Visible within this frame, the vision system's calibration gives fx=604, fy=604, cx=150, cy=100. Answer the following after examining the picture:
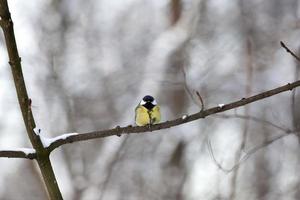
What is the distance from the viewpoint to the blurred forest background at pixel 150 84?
8.50m

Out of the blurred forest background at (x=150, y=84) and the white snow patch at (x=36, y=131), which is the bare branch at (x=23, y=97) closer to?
the white snow patch at (x=36, y=131)

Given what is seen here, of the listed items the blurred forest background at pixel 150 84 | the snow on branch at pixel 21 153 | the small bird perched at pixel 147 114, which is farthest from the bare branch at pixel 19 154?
the blurred forest background at pixel 150 84

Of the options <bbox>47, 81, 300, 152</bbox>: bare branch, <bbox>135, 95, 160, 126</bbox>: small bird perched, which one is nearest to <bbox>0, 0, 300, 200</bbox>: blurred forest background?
<bbox>135, 95, 160, 126</bbox>: small bird perched

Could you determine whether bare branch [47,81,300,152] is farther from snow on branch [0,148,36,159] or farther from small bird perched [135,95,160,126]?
small bird perched [135,95,160,126]

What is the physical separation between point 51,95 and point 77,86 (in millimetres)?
548

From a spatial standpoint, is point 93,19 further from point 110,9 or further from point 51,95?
point 51,95

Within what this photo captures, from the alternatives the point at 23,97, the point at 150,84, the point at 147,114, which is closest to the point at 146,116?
the point at 147,114

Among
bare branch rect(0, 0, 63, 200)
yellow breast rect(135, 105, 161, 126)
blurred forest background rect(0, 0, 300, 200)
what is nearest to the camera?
bare branch rect(0, 0, 63, 200)

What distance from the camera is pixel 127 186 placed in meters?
9.42

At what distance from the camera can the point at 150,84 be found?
28.1 feet

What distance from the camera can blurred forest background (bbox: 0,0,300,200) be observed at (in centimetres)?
850

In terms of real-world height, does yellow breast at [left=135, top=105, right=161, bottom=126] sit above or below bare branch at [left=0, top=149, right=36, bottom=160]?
above

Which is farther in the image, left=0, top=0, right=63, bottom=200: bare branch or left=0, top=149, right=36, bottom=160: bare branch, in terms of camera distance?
left=0, top=149, right=36, bottom=160: bare branch

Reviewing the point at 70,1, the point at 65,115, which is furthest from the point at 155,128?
the point at 70,1
